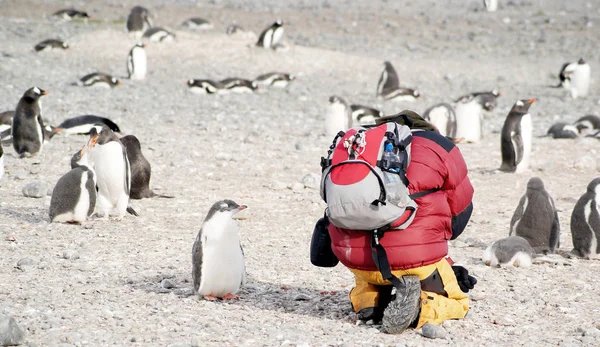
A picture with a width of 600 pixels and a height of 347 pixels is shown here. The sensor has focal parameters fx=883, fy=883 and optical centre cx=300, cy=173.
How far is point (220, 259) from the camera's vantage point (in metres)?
4.88

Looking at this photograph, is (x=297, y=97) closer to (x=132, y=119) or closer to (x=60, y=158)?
(x=132, y=119)

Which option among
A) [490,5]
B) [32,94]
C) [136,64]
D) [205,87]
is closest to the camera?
[32,94]

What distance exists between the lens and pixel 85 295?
4.85 m

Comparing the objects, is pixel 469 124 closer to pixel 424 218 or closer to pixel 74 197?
pixel 74 197

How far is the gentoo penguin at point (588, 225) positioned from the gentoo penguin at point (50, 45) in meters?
15.0

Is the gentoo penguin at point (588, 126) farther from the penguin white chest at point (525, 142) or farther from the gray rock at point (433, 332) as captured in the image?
the gray rock at point (433, 332)

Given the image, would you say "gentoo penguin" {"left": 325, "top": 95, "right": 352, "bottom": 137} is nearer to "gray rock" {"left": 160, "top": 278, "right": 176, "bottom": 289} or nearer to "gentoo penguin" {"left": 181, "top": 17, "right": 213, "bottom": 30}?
"gray rock" {"left": 160, "top": 278, "right": 176, "bottom": 289}

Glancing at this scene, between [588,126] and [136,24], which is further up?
[136,24]

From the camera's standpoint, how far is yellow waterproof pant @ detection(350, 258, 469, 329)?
4.38 meters

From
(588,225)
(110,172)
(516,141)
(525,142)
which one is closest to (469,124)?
(525,142)

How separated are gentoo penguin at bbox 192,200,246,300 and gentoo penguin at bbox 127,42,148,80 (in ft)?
40.8

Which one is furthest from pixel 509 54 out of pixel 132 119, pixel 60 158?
pixel 60 158

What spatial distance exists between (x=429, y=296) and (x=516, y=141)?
18.0ft

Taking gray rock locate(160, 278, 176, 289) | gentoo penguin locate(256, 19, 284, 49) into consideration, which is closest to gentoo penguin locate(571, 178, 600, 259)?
gray rock locate(160, 278, 176, 289)
